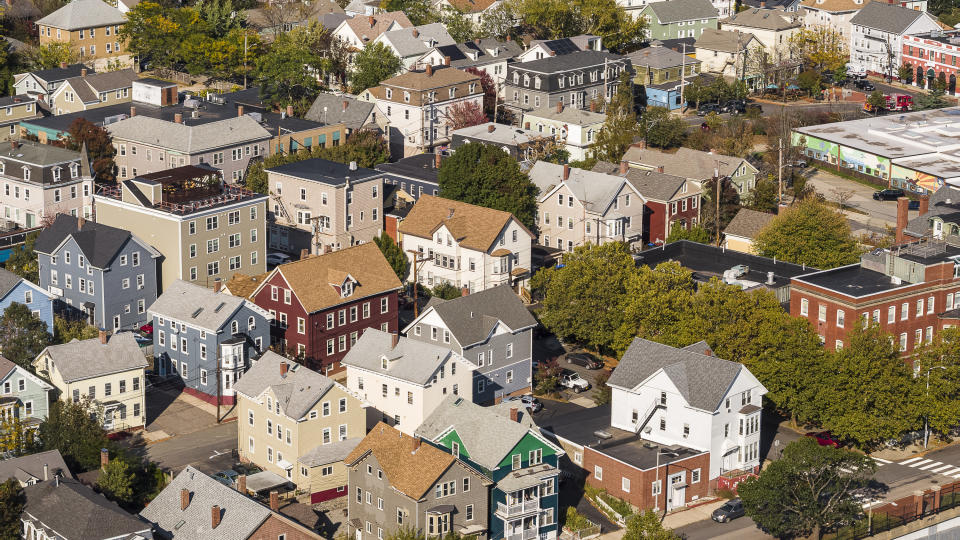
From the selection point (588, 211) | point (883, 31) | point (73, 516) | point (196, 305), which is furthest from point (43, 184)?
point (883, 31)

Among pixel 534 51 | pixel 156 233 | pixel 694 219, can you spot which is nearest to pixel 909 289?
pixel 694 219

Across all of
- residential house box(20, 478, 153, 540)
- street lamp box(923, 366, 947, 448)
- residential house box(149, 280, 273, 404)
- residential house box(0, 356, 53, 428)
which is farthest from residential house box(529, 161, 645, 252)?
residential house box(20, 478, 153, 540)

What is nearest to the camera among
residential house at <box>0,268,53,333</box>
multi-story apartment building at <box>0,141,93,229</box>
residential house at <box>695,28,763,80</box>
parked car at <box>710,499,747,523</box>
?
parked car at <box>710,499,747,523</box>

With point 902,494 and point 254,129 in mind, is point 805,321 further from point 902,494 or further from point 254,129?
point 254,129

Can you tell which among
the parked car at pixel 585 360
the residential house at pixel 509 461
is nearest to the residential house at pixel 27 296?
the residential house at pixel 509 461

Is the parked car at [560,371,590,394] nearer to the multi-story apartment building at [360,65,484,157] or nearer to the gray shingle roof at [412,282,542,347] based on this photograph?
the gray shingle roof at [412,282,542,347]

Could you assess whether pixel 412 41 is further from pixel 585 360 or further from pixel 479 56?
pixel 585 360
